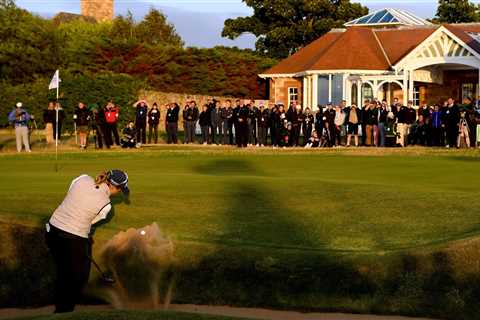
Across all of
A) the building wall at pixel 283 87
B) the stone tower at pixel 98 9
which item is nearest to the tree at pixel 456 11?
the building wall at pixel 283 87

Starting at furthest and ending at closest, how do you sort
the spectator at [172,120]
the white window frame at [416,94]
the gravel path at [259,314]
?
the white window frame at [416,94]
the spectator at [172,120]
the gravel path at [259,314]

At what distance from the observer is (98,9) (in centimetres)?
15075

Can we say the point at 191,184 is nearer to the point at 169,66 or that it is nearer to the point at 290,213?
the point at 290,213

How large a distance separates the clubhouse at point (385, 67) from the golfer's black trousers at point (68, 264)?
35519 mm

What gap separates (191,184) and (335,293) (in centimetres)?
683

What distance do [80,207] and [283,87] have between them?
141ft

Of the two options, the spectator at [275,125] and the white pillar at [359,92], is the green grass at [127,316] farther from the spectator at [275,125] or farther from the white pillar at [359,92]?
the white pillar at [359,92]

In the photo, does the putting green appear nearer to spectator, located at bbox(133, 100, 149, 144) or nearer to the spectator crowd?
the spectator crowd

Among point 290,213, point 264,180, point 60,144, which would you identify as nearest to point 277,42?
point 60,144

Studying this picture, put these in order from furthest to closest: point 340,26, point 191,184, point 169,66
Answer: point 340,26
point 169,66
point 191,184

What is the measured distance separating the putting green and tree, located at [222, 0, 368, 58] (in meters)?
43.7

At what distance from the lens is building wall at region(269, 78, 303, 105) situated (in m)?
53.4

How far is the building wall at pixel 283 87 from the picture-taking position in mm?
53425

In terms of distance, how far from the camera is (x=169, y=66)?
57.7m
